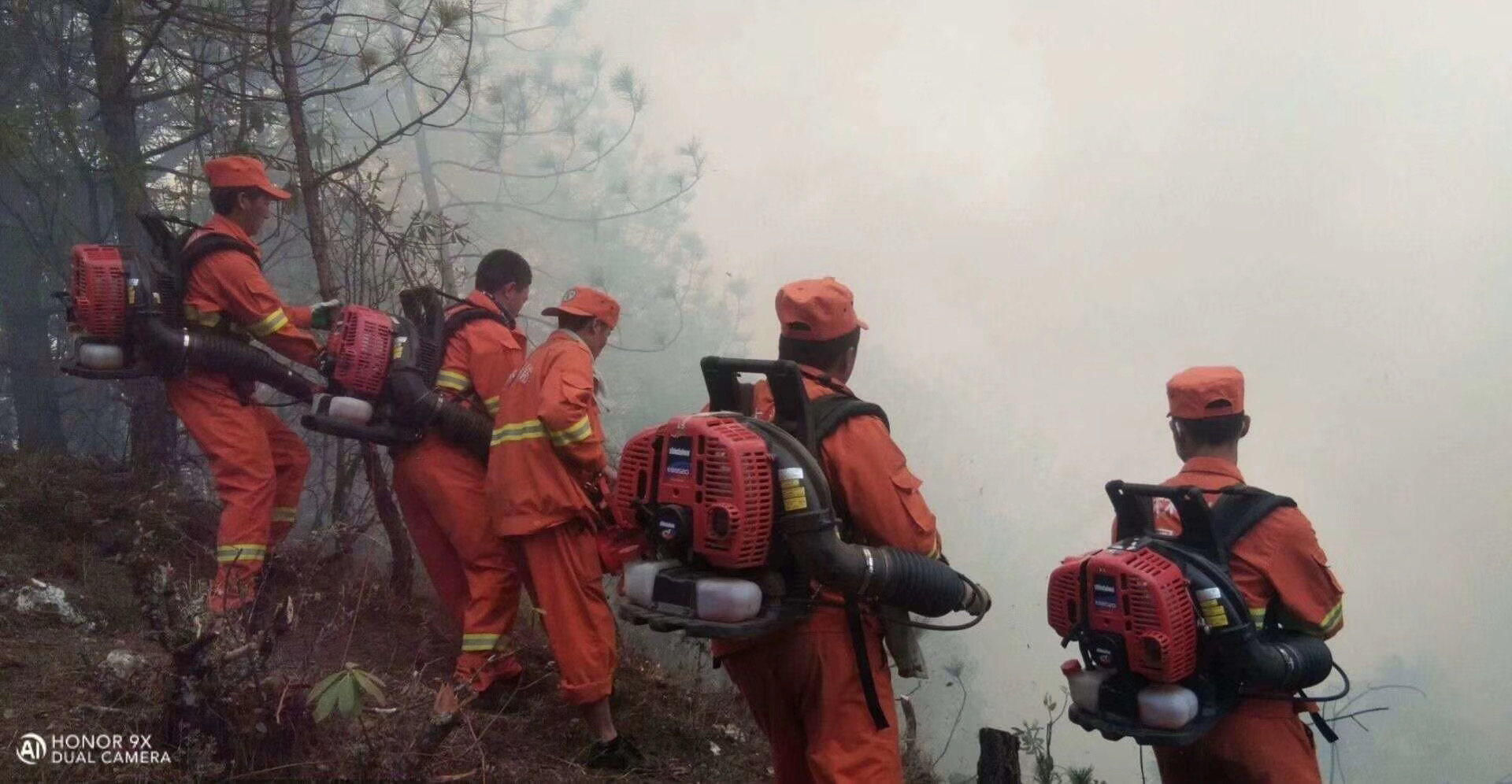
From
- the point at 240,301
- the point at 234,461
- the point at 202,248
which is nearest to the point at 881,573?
the point at 234,461

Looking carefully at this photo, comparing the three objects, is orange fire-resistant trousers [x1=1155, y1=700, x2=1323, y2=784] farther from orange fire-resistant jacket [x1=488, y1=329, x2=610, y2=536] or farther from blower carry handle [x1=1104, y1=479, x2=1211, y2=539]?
orange fire-resistant jacket [x1=488, y1=329, x2=610, y2=536]

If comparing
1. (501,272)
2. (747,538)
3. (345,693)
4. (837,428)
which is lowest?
(345,693)

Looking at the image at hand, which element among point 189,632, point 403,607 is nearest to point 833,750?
point 189,632

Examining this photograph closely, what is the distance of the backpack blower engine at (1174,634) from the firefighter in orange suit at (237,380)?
3.51 meters

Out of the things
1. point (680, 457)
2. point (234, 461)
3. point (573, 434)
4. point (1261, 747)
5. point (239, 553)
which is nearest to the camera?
point (680, 457)

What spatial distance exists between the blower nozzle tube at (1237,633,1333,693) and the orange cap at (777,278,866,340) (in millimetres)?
1323

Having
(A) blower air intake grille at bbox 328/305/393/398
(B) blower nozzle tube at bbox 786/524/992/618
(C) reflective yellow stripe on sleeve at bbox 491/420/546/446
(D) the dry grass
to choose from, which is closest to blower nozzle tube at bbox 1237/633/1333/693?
(B) blower nozzle tube at bbox 786/524/992/618

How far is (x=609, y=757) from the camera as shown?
A: 411cm

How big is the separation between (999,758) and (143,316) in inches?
159

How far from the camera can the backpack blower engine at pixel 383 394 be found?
4.68 meters

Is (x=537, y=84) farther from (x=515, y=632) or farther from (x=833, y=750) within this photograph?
(x=833, y=750)

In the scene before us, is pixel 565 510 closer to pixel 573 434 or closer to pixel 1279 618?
pixel 573 434

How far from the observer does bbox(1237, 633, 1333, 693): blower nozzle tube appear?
2.72 metres

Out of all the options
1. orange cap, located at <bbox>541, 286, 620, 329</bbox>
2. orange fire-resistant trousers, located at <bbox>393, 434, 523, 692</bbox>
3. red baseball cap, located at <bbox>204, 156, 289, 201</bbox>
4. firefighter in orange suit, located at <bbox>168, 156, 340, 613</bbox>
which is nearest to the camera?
orange cap, located at <bbox>541, 286, 620, 329</bbox>
